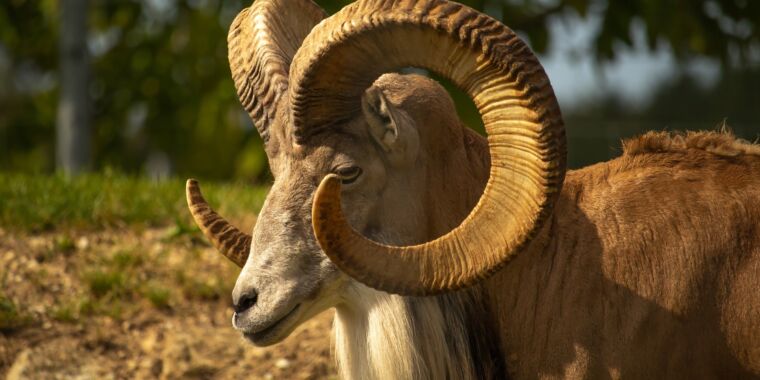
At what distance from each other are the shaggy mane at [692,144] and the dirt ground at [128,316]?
2.43 meters

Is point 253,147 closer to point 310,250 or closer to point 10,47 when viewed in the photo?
point 10,47

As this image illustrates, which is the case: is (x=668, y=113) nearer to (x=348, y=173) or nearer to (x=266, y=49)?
(x=266, y=49)

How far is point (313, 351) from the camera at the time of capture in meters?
7.31

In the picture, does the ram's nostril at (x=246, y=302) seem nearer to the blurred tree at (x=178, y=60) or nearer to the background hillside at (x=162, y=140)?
the background hillside at (x=162, y=140)

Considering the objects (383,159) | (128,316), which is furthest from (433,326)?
(128,316)

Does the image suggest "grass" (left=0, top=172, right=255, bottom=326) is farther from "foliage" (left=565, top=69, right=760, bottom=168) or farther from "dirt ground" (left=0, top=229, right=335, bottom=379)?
"foliage" (left=565, top=69, right=760, bottom=168)

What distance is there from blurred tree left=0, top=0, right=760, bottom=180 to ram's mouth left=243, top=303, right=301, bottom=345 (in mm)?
8548

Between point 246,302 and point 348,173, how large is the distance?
2.28ft

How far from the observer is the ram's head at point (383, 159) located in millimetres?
4836

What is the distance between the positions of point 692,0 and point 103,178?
8.16 meters

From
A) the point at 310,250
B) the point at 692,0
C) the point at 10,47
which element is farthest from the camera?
the point at 10,47

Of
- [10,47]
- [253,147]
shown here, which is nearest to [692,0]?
[253,147]

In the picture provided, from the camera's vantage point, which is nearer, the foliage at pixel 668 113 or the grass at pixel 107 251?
the grass at pixel 107 251

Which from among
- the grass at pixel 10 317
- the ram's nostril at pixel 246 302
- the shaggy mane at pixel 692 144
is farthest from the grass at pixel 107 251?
the shaggy mane at pixel 692 144
